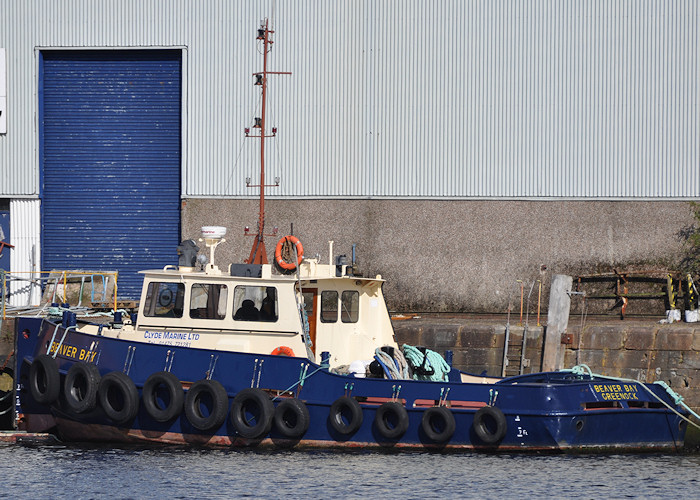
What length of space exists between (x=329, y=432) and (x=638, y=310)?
731 centimetres

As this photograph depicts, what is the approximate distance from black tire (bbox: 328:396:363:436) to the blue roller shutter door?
7.89 meters

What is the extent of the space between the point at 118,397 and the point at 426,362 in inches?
141

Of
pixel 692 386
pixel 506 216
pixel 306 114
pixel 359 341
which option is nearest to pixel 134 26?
pixel 306 114

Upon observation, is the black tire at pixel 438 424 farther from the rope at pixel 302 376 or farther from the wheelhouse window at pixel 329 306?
the wheelhouse window at pixel 329 306

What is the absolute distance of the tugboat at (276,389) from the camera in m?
11.0

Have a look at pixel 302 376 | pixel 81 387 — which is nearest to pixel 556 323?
pixel 302 376

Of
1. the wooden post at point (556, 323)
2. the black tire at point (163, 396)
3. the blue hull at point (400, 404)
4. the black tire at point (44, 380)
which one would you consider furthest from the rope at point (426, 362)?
the black tire at point (44, 380)

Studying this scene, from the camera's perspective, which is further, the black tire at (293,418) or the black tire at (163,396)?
the black tire at (163,396)

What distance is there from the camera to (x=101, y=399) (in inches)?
448

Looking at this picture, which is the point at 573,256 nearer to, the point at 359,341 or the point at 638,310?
the point at 638,310

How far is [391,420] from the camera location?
11164 mm

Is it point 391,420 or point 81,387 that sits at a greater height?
point 81,387

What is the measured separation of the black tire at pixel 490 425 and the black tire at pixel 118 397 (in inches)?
149

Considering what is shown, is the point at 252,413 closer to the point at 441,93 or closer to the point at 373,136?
the point at 373,136
